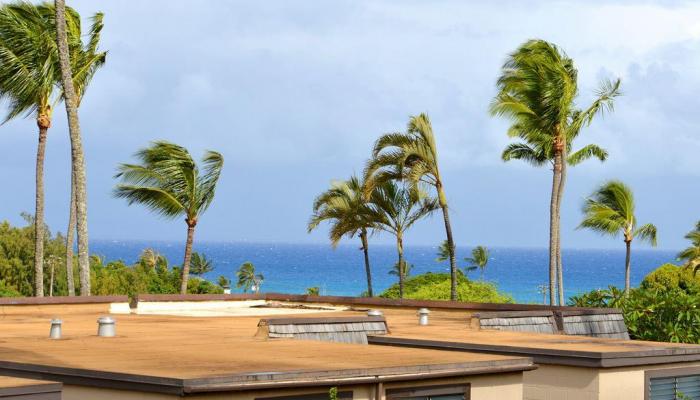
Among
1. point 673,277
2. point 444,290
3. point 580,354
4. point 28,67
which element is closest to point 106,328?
point 580,354

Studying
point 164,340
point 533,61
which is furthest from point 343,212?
point 164,340

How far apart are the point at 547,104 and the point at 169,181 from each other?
13.5 metres

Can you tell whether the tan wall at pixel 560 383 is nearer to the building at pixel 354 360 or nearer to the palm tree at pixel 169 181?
the building at pixel 354 360

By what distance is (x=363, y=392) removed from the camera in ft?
43.0

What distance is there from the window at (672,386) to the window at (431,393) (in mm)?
3468

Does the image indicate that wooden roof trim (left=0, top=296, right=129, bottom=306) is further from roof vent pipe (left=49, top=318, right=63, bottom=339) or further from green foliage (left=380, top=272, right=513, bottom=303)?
green foliage (left=380, top=272, right=513, bottom=303)

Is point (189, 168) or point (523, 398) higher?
point (189, 168)

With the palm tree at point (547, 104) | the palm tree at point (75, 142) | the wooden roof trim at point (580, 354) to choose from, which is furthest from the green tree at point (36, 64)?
the wooden roof trim at point (580, 354)

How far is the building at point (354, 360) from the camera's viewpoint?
39.9ft

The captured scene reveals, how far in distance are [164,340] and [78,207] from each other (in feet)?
54.2

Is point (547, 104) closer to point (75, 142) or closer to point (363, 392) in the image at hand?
point (75, 142)

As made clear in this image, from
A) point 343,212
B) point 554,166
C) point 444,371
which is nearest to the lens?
point 444,371

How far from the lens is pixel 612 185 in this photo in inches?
2208

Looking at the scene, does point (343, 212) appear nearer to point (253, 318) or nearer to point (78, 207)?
point (78, 207)
